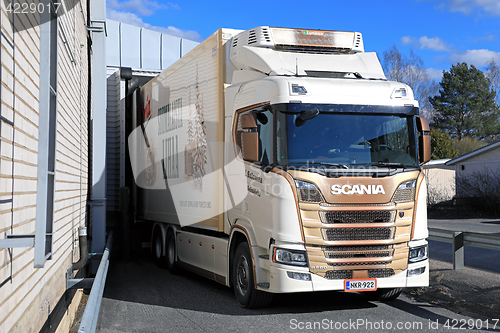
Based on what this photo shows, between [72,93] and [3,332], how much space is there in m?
5.36

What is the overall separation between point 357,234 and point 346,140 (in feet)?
4.14

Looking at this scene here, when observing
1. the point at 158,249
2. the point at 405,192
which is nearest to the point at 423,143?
the point at 405,192

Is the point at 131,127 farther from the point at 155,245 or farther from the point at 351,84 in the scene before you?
the point at 351,84

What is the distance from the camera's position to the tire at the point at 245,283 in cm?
726

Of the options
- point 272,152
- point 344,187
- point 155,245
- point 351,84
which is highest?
point 351,84

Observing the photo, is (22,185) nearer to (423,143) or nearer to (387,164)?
(387,164)

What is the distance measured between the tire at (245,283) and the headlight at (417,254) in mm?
1999

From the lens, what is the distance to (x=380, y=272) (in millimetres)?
6816

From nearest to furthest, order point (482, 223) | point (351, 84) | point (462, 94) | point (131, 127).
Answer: point (351, 84) → point (131, 127) → point (482, 223) → point (462, 94)

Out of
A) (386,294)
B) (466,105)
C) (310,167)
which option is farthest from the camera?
(466,105)

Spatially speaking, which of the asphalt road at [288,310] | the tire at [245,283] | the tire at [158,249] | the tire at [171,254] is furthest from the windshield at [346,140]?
the tire at [158,249]

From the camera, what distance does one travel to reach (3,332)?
3217 mm

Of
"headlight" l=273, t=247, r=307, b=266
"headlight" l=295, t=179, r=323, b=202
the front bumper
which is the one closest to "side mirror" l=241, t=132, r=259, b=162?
"headlight" l=295, t=179, r=323, b=202

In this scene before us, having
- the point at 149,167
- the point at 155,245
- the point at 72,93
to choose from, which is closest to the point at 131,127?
the point at 149,167
